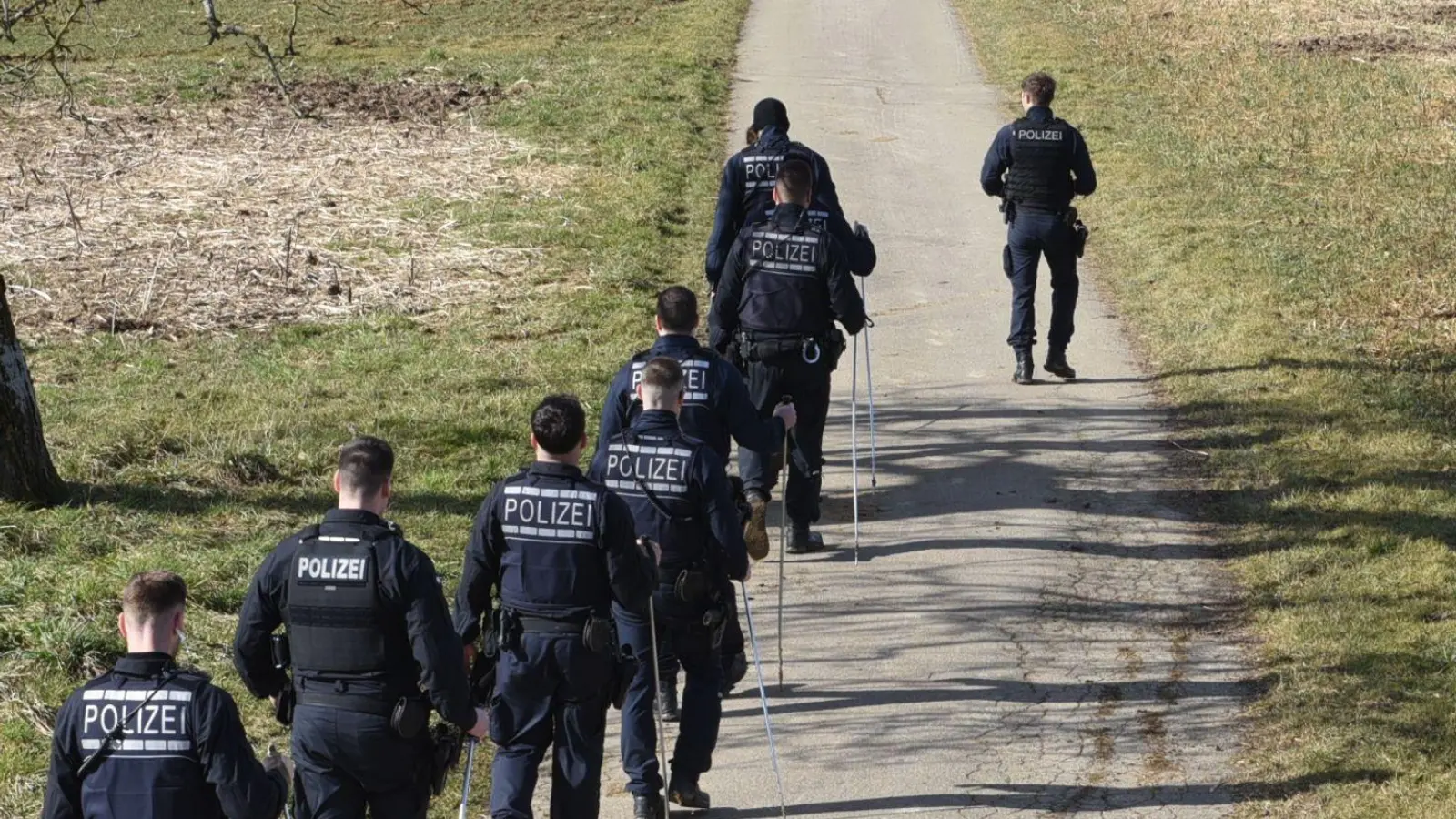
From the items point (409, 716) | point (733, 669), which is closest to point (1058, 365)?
point (733, 669)

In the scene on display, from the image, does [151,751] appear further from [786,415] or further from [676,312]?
[786,415]

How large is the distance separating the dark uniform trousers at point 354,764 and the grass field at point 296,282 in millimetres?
2135

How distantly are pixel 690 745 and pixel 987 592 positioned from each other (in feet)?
10.0

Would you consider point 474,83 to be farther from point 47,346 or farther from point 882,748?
point 882,748

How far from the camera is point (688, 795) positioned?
23.2ft

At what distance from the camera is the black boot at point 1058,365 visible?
13.1 meters

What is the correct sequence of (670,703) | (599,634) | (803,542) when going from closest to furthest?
(599,634), (670,703), (803,542)

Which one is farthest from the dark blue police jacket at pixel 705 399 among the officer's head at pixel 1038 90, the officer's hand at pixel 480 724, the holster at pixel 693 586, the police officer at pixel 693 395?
the officer's head at pixel 1038 90

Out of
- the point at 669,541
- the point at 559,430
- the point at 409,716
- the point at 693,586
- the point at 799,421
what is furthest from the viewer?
the point at 799,421

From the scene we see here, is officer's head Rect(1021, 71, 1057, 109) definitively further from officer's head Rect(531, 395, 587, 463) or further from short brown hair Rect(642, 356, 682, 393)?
officer's head Rect(531, 395, 587, 463)

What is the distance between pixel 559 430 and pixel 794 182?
358cm

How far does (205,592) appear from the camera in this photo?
9195mm

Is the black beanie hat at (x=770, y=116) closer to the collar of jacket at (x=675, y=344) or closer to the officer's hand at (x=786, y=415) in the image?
the officer's hand at (x=786, y=415)

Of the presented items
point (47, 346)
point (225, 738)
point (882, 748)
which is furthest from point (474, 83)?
point (225, 738)
